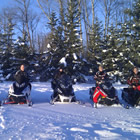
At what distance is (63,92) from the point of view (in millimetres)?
6020

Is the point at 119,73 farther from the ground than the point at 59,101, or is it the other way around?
the point at 119,73

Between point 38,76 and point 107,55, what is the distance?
742 cm

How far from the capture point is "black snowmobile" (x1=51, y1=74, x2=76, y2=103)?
5865mm

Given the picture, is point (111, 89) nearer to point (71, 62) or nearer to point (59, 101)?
point (59, 101)

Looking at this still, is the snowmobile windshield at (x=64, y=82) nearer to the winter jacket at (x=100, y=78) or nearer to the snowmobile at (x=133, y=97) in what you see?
the winter jacket at (x=100, y=78)

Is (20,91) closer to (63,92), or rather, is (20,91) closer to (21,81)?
(21,81)

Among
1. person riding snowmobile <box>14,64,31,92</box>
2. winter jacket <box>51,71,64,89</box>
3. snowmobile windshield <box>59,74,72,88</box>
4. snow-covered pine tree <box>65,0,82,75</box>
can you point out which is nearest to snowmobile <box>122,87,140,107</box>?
snowmobile windshield <box>59,74,72,88</box>

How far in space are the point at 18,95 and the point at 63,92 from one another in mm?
1731

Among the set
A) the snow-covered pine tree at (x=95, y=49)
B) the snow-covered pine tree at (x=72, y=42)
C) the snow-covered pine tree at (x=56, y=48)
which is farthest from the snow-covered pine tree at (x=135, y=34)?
the snow-covered pine tree at (x=56, y=48)

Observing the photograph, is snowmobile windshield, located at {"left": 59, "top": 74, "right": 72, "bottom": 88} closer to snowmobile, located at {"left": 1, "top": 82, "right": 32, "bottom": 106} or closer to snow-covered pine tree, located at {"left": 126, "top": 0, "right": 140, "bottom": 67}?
snowmobile, located at {"left": 1, "top": 82, "right": 32, "bottom": 106}

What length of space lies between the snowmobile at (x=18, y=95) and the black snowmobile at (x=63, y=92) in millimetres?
1080

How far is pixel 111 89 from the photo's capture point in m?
5.98

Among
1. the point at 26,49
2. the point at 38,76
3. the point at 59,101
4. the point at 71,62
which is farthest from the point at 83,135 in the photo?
the point at 26,49

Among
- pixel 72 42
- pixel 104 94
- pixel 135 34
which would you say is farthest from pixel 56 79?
pixel 135 34
